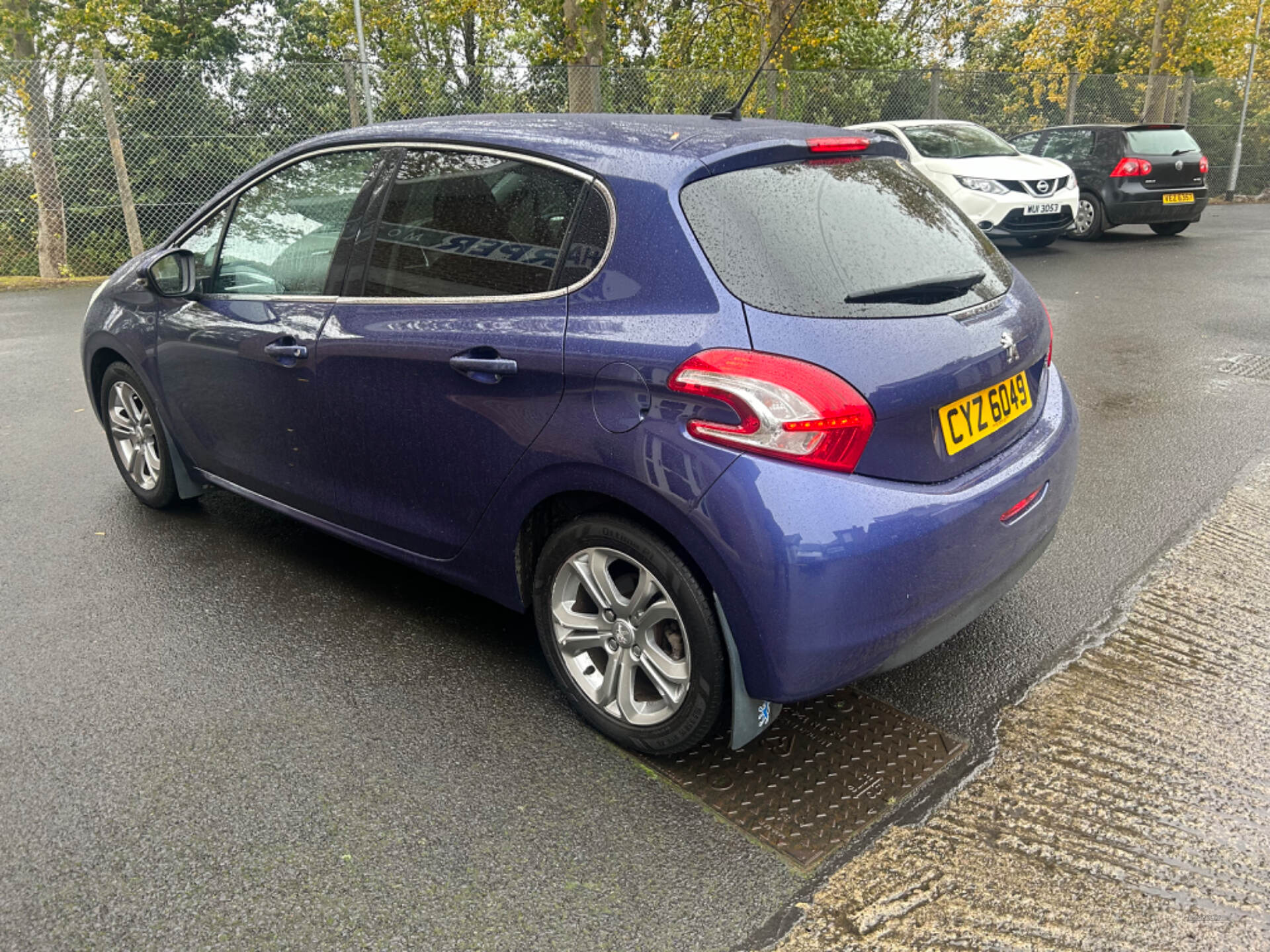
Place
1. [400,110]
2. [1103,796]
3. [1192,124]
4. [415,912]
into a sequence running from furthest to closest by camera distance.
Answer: [1192,124], [400,110], [1103,796], [415,912]

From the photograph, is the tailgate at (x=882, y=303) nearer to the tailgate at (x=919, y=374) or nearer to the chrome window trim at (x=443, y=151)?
the tailgate at (x=919, y=374)

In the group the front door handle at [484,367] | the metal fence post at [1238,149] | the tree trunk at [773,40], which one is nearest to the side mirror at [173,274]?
the front door handle at [484,367]

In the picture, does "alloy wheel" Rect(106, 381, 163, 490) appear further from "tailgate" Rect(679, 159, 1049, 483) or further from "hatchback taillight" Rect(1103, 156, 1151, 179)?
"hatchback taillight" Rect(1103, 156, 1151, 179)

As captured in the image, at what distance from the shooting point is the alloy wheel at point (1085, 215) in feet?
47.0

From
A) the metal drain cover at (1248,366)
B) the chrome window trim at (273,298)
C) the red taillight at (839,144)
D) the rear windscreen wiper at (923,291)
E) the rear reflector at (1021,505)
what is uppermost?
the red taillight at (839,144)

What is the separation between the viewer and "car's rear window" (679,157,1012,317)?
2.67 metres

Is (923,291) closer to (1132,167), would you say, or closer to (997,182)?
(997,182)

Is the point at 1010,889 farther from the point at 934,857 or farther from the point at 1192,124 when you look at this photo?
the point at 1192,124

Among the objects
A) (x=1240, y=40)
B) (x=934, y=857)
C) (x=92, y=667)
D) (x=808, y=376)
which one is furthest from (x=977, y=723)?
(x=1240, y=40)

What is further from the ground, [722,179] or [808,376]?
[722,179]

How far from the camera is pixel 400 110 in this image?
14.7 meters

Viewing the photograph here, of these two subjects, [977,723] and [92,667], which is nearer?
[977,723]

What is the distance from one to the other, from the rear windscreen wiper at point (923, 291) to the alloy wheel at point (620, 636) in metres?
0.90

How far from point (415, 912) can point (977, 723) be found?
1.67 metres
